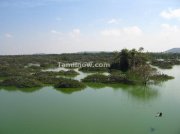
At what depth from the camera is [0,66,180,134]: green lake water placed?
1058cm

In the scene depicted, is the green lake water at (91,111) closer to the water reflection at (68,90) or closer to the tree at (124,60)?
the water reflection at (68,90)

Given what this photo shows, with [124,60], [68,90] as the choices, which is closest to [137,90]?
[68,90]

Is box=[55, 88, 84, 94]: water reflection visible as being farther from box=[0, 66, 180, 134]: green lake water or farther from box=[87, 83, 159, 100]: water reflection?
box=[87, 83, 159, 100]: water reflection

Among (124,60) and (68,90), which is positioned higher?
A: (124,60)

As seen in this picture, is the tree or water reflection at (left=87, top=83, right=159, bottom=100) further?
the tree

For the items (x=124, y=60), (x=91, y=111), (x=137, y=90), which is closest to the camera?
(x=91, y=111)

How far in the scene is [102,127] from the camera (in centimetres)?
1065

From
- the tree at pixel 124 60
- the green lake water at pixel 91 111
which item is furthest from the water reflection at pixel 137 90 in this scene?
the tree at pixel 124 60

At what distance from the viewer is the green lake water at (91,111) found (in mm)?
10578

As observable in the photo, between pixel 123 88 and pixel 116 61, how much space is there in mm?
12290

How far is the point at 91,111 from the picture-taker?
43.1ft

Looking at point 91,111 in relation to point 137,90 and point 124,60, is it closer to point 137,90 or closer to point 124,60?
point 137,90

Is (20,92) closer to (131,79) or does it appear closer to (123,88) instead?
(123,88)

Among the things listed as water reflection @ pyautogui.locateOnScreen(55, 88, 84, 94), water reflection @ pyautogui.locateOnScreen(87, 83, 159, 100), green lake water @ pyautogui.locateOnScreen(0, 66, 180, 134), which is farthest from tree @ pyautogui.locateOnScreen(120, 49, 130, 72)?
water reflection @ pyautogui.locateOnScreen(55, 88, 84, 94)
